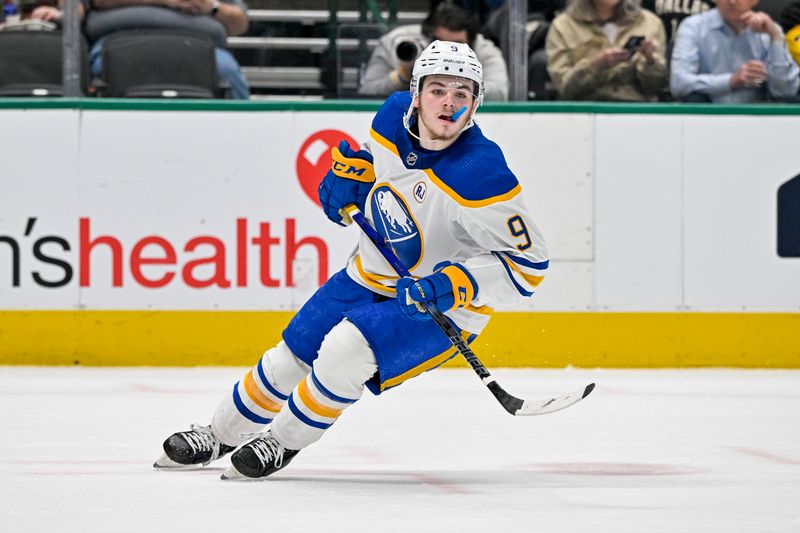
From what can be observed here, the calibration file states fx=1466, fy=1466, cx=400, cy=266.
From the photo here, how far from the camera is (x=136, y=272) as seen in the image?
6.28 m

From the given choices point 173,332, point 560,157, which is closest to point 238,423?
point 173,332

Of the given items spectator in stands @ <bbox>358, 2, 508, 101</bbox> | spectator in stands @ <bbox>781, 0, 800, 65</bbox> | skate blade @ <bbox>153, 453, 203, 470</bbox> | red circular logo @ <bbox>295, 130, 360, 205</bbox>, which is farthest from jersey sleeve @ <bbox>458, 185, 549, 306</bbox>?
spectator in stands @ <bbox>781, 0, 800, 65</bbox>

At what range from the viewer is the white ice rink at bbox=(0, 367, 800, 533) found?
286cm

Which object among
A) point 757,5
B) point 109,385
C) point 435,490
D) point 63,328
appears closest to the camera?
point 435,490

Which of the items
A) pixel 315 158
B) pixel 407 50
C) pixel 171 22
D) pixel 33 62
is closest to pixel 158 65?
pixel 171 22

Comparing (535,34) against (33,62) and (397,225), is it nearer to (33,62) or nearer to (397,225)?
(33,62)

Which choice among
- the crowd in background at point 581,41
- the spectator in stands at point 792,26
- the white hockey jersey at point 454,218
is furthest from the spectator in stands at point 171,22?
the white hockey jersey at point 454,218

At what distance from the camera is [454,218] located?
11.4 ft

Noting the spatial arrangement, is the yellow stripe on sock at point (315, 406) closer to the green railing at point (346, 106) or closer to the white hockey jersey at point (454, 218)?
the white hockey jersey at point (454, 218)

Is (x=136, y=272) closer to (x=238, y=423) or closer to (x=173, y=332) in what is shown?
(x=173, y=332)

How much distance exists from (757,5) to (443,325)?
392 centimetres

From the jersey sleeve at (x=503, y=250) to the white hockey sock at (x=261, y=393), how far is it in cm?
49

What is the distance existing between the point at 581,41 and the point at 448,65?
3383mm

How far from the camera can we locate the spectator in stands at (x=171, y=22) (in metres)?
6.48
